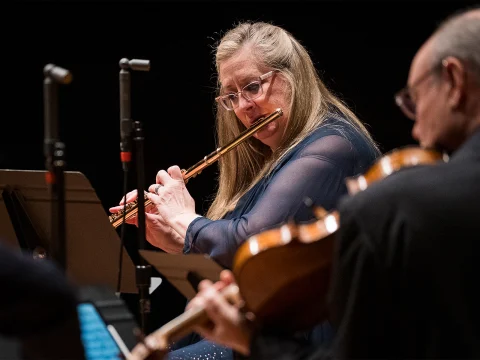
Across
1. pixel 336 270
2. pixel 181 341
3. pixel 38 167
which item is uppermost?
pixel 336 270

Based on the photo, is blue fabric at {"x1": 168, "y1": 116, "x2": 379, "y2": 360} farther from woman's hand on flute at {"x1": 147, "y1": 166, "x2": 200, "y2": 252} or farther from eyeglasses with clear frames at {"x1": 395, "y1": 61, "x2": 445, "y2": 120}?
eyeglasses with clear frames at {"x1": 395, "y1": 61, "x2": 445, "y2": 120}

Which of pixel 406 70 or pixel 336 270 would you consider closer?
pixel 336 270

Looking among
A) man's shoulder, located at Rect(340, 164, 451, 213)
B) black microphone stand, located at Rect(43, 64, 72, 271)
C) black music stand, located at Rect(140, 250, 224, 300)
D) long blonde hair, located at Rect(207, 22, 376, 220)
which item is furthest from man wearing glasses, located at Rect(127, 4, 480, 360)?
long blonde hair, located at Rect(207, 22, 376, 220)

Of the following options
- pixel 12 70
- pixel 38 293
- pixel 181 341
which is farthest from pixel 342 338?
pixel 12 70

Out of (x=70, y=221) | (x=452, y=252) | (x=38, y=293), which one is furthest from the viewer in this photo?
(x=70, y=221)

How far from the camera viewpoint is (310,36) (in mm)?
4102

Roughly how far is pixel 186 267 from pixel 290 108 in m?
1.05

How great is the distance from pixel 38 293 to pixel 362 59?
3.18 metres

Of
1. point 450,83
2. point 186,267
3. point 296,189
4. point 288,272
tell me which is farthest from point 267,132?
point 450,83

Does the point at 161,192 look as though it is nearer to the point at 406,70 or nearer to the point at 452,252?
the point at 452,252

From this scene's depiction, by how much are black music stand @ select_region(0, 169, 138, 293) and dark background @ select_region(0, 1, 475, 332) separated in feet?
5.31

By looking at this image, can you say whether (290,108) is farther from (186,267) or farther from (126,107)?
(186,267)

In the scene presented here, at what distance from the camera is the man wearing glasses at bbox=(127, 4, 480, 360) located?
130 centimetres

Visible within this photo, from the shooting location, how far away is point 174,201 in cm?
271
